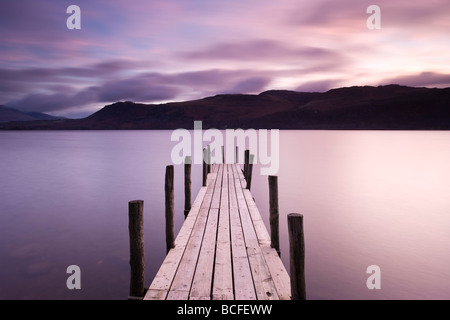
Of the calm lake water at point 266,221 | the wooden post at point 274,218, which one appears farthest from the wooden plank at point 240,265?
the calm lake water at point 266,221

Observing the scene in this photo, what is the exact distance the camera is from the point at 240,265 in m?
5.46

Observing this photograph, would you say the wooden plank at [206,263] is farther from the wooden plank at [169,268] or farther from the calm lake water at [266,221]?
the calm lake water at [266,221]

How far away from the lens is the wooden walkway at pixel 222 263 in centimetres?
458

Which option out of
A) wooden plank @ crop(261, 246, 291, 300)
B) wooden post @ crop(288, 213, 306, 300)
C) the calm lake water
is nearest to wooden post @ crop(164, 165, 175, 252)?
the calm lake water

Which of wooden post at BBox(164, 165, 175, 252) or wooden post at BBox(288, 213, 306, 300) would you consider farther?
wooden post at BBox(164, 165, 175, 252)

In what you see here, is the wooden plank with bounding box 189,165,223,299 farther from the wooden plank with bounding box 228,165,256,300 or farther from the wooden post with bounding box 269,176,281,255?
the wooden post with bounding box 269,176,281,255

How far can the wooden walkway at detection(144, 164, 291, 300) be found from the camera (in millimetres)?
4578

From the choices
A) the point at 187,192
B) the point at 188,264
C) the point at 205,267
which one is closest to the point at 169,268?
the point at 188,264

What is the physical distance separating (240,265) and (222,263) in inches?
12.8

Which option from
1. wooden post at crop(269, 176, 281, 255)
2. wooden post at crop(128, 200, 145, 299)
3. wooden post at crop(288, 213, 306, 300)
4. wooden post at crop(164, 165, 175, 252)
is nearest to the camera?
wooden post at crop(288, 213, 306, 300)

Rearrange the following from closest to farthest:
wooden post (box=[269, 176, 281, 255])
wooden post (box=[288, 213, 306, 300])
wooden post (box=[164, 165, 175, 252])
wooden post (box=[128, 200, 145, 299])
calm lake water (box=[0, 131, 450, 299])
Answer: wooden post (box=[288, 213, 306, 300])
wooden post (box=[128, 200, 145, 299])
wooden post (box=[269, 176, 281, 255])
wooden post (box=[164, 165, 175, 252])
calm lake water (box=[0, 131, 450, 299])

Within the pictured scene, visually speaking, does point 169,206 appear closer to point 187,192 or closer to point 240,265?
point 240,265

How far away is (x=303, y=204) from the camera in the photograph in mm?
16266
